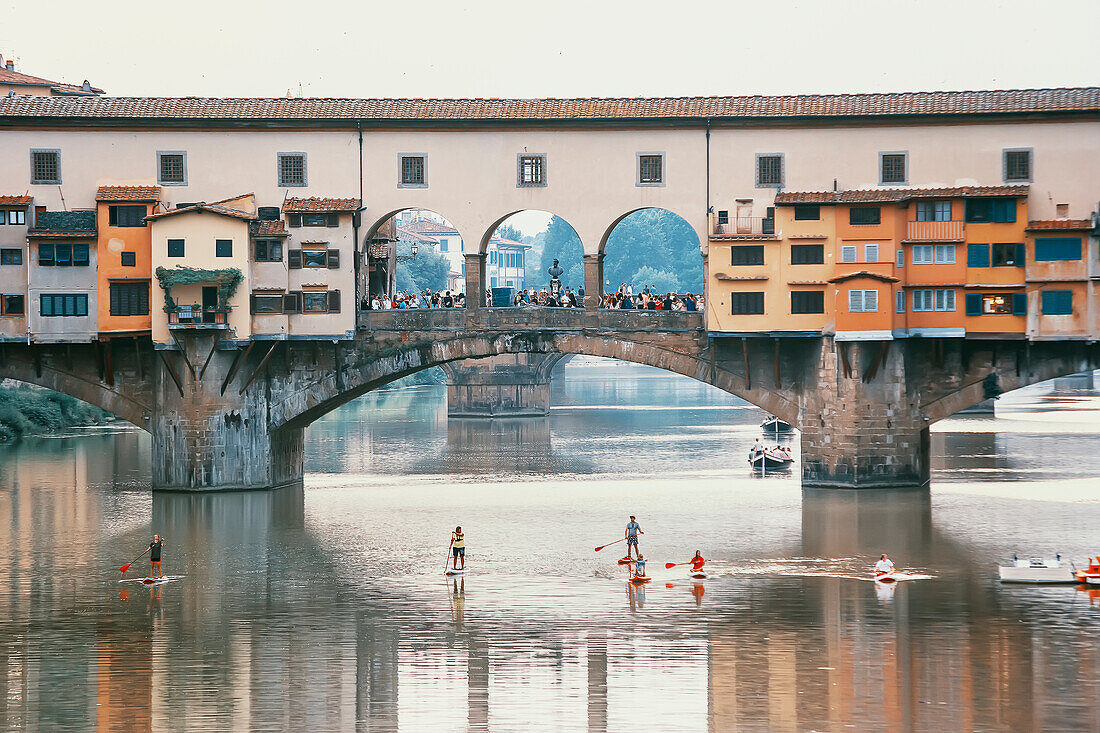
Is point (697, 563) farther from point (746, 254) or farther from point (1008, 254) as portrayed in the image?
point (1008, 254)

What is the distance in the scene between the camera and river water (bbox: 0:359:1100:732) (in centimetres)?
2683

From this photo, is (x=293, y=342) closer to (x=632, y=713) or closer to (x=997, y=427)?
(x=632, y=713)

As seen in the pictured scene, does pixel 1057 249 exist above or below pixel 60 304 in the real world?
above

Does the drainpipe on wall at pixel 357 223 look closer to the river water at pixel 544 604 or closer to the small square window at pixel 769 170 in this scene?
the river water at pixel 544 604

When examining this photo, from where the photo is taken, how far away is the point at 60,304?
53000 mm

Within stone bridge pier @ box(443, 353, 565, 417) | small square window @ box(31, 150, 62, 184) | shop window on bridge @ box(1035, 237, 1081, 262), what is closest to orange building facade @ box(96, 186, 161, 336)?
small square window @ box(31, 150, 62, 184)

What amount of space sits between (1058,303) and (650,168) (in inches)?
585

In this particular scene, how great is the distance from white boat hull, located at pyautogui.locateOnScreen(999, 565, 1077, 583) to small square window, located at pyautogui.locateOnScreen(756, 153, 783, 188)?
20077 mm

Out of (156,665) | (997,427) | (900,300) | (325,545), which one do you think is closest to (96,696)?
(156,665)

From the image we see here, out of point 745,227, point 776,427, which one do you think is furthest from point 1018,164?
point 776,427

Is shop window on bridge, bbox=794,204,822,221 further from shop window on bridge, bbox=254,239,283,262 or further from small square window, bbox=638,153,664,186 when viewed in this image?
shop window on bridge, bbox=254,239,283,262

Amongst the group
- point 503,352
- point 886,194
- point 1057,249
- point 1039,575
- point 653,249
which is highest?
point 653,249

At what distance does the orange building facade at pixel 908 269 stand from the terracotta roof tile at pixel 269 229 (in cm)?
1517

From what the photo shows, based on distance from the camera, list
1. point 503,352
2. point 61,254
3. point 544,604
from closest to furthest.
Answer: point 544,604, point 61,254, point 503,352
